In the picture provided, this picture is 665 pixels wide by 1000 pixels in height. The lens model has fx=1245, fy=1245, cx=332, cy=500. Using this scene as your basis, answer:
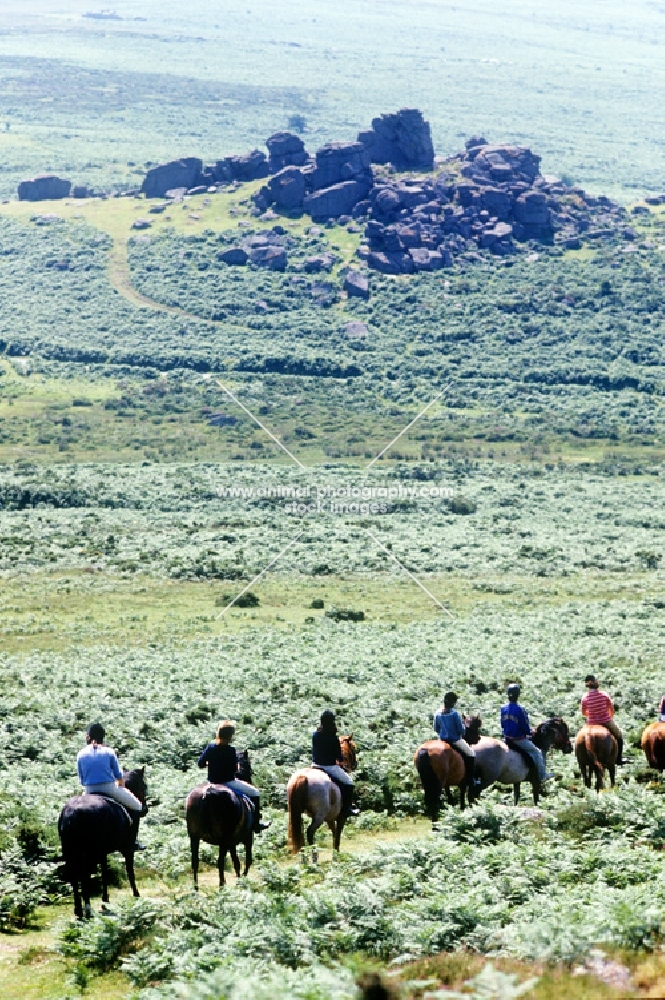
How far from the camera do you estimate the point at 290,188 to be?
7101 inches

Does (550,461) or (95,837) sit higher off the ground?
(95,837)

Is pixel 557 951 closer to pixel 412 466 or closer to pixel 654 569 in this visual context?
pixel 654 569

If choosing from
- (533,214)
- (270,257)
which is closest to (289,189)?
(270,257)

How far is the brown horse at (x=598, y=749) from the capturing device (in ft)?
64.5

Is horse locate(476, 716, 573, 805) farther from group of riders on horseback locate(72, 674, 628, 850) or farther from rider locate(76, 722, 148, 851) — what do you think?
rider locate(76, 722, 148, 851)

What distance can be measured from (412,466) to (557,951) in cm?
8394

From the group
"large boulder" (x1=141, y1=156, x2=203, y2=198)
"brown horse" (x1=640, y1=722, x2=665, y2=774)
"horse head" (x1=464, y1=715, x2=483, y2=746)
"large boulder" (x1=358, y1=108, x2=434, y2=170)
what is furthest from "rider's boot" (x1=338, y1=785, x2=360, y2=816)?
"large boulder" (x1=141, y1=156, x2=203, y2=198)

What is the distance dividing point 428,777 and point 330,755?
201 centimetres

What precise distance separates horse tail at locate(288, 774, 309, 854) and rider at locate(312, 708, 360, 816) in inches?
23.5

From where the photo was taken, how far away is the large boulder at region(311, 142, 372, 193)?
591ft

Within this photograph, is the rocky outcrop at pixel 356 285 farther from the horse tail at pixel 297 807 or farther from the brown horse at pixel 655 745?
the horse tail at pixel 297 807

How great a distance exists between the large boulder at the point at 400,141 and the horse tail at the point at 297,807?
17720cm

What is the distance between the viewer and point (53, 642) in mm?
39656

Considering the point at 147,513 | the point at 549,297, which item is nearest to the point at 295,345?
the point at 549,297
